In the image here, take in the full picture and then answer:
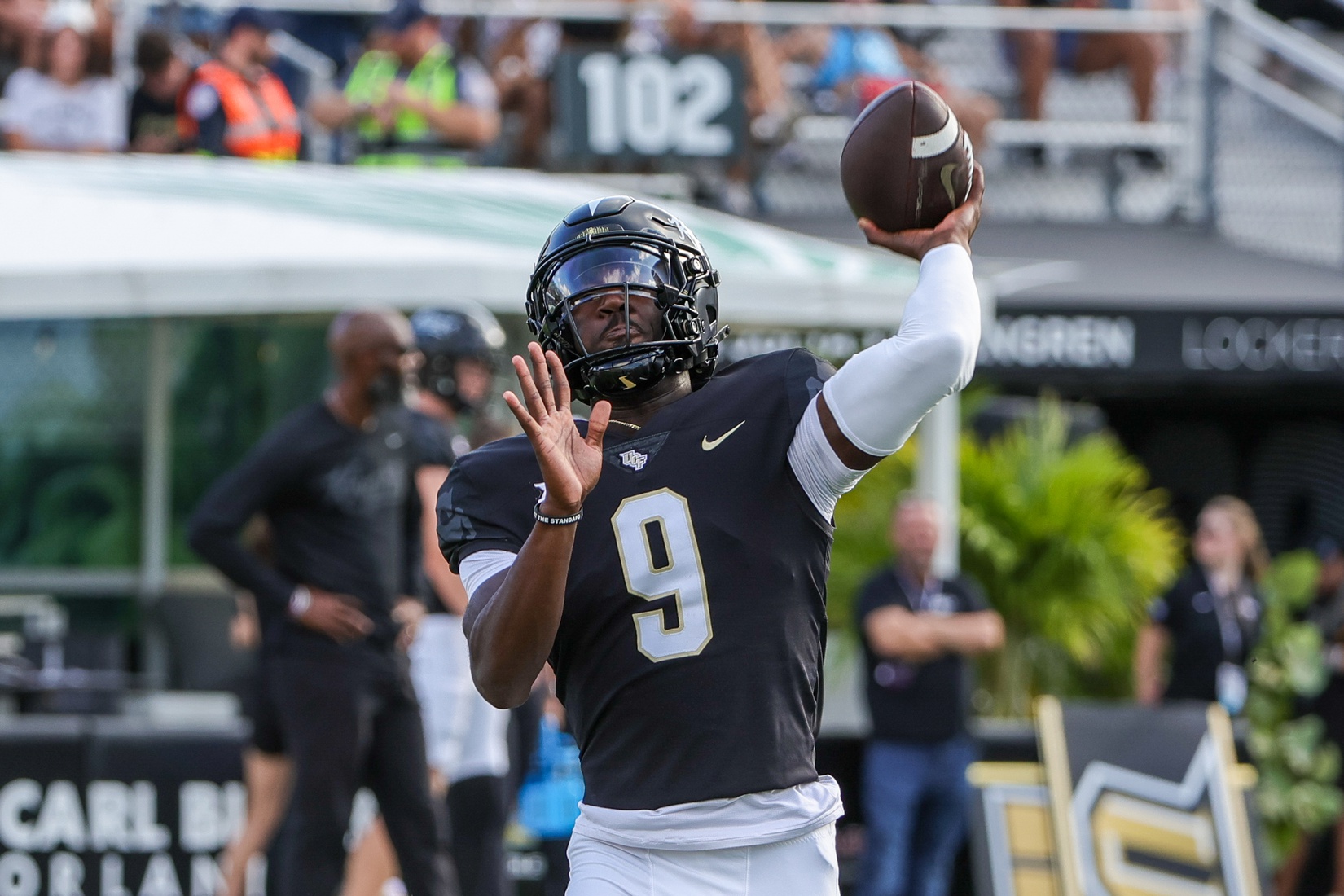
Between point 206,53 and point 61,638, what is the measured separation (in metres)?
3.75

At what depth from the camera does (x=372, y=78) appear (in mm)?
10617

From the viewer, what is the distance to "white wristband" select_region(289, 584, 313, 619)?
19.0ft

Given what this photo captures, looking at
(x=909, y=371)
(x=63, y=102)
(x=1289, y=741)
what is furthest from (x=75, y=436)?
(x=909, y=371)

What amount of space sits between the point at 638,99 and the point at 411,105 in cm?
137

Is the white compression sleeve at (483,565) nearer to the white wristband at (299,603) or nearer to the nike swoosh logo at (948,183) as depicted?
the nike swoosh logo at (948,183)

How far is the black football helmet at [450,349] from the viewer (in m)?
6.29

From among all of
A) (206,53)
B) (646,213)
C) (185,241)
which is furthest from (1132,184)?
(646,213)

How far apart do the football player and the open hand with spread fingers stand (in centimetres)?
12

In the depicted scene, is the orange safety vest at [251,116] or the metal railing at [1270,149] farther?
the metal railing at [1270,149]

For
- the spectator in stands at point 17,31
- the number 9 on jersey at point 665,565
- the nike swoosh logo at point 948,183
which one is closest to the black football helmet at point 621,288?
the number 9 on jersey at point 665,565

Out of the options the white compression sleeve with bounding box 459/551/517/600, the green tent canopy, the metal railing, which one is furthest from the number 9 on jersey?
the metal railing

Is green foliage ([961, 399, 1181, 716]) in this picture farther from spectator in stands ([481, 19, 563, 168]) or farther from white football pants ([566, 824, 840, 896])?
white football pants ([566, 824, 840, 896])

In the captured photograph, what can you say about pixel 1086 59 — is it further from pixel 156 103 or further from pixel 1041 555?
pixel 156 103

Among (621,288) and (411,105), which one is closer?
(621,288)
